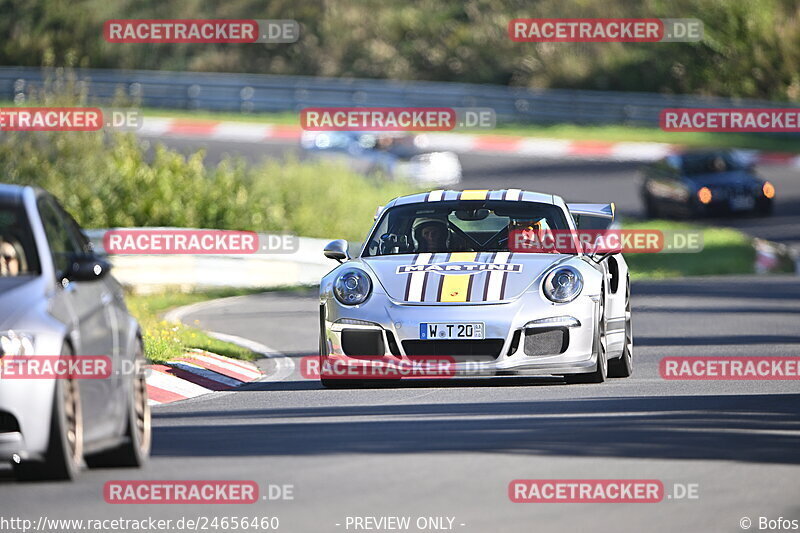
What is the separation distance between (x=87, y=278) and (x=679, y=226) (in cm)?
2543

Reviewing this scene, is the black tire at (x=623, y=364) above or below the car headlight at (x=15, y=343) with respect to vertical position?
above

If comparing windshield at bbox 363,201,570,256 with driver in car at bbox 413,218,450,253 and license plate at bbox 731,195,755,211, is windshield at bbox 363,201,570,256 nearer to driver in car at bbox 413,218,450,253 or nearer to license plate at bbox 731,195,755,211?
driver in car at bbox 413,218,450,253

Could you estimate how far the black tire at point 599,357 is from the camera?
39.2 ft

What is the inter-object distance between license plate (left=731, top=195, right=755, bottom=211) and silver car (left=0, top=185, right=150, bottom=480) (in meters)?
25.1

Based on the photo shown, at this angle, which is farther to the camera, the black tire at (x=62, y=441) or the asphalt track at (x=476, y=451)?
the black tire at (x=62, y=441)

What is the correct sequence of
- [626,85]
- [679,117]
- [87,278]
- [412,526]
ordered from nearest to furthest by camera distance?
1. [412,526]
2. [87,278]
3. [679,117]
4. [626,85]

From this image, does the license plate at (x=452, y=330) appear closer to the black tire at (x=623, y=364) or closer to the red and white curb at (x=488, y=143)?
the black tire at (x=623, y=364)

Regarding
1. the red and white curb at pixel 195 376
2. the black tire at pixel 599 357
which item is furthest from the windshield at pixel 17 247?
the black tire at pixel 599 357

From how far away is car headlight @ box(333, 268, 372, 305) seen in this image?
11844 mm

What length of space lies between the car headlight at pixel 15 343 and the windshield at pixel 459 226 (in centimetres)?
536

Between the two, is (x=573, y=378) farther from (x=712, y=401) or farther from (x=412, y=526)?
(x=412, y=526)

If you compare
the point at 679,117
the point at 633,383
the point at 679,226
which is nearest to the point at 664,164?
the point at 679,226

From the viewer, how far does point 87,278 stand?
26.5 feet

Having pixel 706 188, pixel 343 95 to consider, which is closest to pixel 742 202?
pixel 706 188
